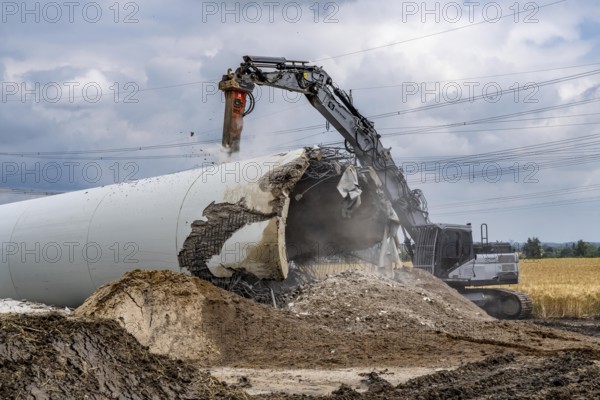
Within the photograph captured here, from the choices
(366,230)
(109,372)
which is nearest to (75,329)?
(109,372)

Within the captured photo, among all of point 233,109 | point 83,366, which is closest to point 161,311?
point 83,366

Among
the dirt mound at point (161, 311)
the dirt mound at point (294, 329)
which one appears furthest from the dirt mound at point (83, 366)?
the dirt mound at point (161, 311)

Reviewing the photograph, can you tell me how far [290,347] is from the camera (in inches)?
441

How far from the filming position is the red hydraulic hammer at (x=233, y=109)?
1600 cm

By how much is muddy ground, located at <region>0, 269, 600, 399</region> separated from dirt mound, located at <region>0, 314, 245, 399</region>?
0.01 metres

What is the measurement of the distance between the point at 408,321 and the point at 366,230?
14.2 feet

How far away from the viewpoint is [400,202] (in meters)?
20.0

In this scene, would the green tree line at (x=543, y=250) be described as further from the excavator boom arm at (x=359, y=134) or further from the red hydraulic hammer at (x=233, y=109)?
the red hydraulic hammer at (x=233, y=109)

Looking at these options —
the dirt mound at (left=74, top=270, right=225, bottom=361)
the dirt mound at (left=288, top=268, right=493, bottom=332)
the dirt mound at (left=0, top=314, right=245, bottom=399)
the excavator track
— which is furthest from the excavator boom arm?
the dirt mound at (left=0, top=314, right=245, bottom=399)

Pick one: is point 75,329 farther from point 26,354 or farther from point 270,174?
point 270,174

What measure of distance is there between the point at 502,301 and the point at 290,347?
430 inches

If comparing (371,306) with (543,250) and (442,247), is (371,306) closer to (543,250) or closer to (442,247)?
(442,247)

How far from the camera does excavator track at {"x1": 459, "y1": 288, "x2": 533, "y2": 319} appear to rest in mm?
20062

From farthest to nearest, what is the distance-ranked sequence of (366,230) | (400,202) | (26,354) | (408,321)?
(400,202) → (366,230) → (408,321) → (26,354)
